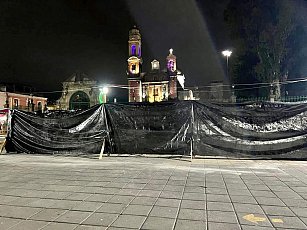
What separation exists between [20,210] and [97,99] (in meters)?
66.1

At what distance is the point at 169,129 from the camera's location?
29.5 feet

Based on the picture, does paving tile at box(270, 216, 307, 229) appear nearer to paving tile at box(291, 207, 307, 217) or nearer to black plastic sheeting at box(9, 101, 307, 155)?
paving tile at box(291, 207, 307, 217)

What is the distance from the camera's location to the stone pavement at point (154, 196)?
3.34 meters

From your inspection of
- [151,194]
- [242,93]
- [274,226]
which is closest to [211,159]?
[151,194]

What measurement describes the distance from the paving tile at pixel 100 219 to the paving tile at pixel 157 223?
1.63 ft

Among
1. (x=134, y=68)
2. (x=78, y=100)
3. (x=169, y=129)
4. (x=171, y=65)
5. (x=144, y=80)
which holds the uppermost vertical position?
(x=171, y=65)

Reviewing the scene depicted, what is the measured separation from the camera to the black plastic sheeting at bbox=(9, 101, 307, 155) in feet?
27.1

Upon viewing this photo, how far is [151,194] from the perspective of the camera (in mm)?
4590

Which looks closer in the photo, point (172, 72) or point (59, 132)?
point (59, 132)

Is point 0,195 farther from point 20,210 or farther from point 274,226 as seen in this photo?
point 274,226

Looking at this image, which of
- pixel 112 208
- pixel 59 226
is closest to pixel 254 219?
pixel 112 208

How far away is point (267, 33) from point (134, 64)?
4530 centimetres

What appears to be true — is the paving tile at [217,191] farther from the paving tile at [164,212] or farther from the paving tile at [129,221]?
the paving tile at [129,221]

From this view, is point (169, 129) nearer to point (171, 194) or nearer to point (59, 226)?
point (171, 194)
